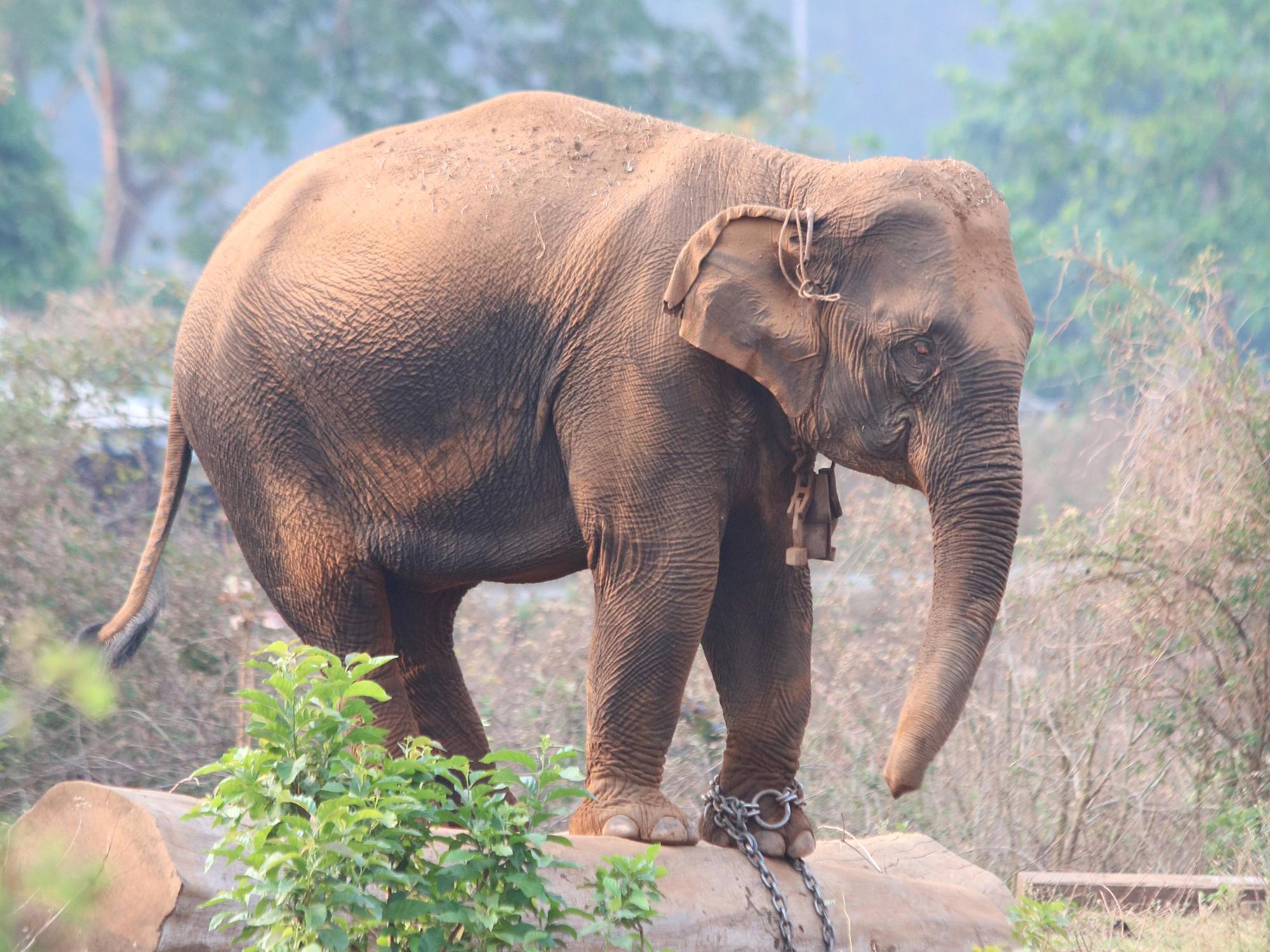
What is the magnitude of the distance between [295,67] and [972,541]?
21.9m

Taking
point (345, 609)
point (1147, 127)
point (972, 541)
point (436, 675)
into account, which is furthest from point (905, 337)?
point (1147, 127)

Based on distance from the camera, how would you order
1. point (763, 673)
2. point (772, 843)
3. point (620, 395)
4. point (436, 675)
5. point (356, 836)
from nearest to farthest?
point (356, 836) → point (620, 395) → point (772, 843) → point (763, 673) → point (436, 675)

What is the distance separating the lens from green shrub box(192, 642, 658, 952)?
3.25 metres

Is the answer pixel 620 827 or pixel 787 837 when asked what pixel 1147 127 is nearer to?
pixel 787 837

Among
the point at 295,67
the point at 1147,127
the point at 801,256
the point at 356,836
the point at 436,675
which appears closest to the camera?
the point at 356,836

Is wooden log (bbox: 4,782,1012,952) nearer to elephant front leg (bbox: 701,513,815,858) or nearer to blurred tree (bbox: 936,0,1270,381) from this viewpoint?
elephant front leg (bbox: 701,513,815,858)

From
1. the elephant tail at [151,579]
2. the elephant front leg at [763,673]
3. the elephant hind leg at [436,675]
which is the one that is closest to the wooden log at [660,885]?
the elephant front leg at [763,673]

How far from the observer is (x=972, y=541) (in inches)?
171

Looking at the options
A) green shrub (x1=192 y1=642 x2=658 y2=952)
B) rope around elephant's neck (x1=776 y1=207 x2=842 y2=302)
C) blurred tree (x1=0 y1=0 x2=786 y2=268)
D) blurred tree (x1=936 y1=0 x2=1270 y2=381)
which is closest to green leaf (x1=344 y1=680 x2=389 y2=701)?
green shrub (x1=192 y1=642 x2=658 y2=952)

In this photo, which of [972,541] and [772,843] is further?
[772,843]

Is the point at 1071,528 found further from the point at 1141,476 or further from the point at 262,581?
the point at 262,581

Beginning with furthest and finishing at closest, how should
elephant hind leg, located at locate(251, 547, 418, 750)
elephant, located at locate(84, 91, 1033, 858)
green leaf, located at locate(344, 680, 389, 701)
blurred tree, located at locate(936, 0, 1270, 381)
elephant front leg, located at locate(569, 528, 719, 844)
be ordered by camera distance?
blurred tree, located at locate(936, 0, 1270, 381) < elephant hind leg, located at locate(251, 547, 418, 750) < elephant front leg, located at locate(569, 528, 719, 844) < elephant, located at locate(84, 91, 1033, 858) < green leaf, located at locate(344, 680, 389, 701)

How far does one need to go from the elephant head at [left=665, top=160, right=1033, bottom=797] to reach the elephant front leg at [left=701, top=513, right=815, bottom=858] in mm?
579

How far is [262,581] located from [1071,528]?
4.22 metres
